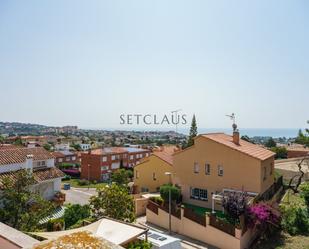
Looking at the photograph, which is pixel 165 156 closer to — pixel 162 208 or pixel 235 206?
pixel 162 208

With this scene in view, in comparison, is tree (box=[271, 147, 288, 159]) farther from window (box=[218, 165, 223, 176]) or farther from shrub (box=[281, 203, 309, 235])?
shrub (box=[281, 203, 309, 235])

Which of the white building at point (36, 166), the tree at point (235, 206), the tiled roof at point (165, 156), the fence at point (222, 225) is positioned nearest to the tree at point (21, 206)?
the white building at point (36, 166)

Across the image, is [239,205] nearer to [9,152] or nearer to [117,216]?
[117,216]

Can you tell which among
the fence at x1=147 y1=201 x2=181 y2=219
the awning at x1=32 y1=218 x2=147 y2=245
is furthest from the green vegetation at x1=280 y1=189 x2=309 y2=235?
the awning at x1=32 y1=218 x2=147 y2=245

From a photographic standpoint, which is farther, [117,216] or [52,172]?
[52,172]

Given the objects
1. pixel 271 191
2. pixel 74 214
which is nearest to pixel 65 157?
pixel 74 214

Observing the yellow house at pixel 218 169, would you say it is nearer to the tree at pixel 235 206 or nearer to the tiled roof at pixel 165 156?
the tree at pixel 235 206

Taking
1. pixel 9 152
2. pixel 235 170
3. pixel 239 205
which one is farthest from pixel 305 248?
pixel 9 152
